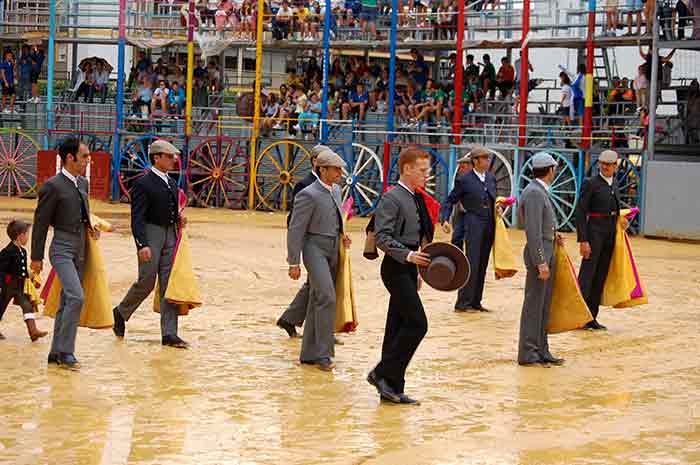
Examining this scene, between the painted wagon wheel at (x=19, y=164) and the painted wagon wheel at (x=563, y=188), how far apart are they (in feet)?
40.0

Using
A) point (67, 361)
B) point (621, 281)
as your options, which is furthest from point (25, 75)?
point (67, 361)

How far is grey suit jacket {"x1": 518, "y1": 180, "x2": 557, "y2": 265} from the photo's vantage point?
11078mm

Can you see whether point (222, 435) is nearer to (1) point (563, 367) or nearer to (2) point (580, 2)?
(1) point (563, 367)

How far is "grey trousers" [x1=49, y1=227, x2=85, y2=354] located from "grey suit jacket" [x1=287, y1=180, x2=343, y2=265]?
5.31 feet

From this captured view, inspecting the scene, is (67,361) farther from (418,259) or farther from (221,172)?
(221,172)

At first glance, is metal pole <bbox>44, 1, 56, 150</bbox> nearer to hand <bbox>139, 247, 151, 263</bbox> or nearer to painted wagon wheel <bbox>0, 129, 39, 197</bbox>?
painted wagon wheel <bbox>0, 129, 39, 197</bbox>

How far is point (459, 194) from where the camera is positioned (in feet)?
48.8

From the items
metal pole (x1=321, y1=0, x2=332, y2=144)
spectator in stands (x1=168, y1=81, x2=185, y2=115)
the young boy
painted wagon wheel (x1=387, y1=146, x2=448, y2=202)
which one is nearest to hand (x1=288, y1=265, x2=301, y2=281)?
the young boy

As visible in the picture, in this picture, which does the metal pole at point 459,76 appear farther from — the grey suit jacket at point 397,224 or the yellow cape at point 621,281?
the grey suit jacket at point 397,224

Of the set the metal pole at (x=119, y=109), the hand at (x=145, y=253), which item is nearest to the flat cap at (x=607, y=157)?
the hand at (x=145, y=253)

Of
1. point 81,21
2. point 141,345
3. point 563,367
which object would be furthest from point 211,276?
point 81,21

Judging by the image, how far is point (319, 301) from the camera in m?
10.8

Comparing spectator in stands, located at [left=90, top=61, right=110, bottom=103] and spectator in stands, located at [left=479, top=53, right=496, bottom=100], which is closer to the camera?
spectator in stands, located at [left=479, top=53, right=496, bottom=100]

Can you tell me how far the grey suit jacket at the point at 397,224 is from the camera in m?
9.29
